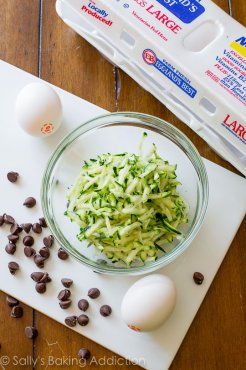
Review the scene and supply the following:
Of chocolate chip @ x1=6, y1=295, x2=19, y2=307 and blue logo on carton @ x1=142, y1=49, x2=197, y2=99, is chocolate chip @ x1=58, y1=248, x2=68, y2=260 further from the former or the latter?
blue logo on carton @ x1=142, y1=49, x2=197, y2=99

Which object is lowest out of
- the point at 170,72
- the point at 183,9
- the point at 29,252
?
the point at 29,252

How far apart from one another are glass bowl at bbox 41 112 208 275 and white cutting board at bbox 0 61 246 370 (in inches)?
1.7

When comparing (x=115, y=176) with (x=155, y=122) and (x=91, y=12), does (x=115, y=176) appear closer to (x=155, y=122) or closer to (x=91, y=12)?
(x=155, y=122)

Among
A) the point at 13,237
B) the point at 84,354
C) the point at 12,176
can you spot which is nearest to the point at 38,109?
the point at 12,176

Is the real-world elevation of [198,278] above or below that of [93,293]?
above

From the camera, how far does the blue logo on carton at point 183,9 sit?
45.1 inches

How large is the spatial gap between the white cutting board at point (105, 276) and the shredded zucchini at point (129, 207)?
78 millimetres

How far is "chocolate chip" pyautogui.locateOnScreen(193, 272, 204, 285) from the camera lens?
1.18m

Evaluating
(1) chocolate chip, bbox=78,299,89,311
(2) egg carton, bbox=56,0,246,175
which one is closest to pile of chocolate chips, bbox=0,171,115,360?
(1) chocolate chip, bbox=78,299,89,311

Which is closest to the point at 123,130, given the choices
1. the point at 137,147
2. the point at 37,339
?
the point at 137,147

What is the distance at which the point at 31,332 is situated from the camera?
3.92 feet

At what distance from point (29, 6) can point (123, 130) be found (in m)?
0.38

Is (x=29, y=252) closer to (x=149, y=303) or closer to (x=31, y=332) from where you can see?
(x=31, y=332)

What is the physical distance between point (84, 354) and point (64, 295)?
0.13 m
